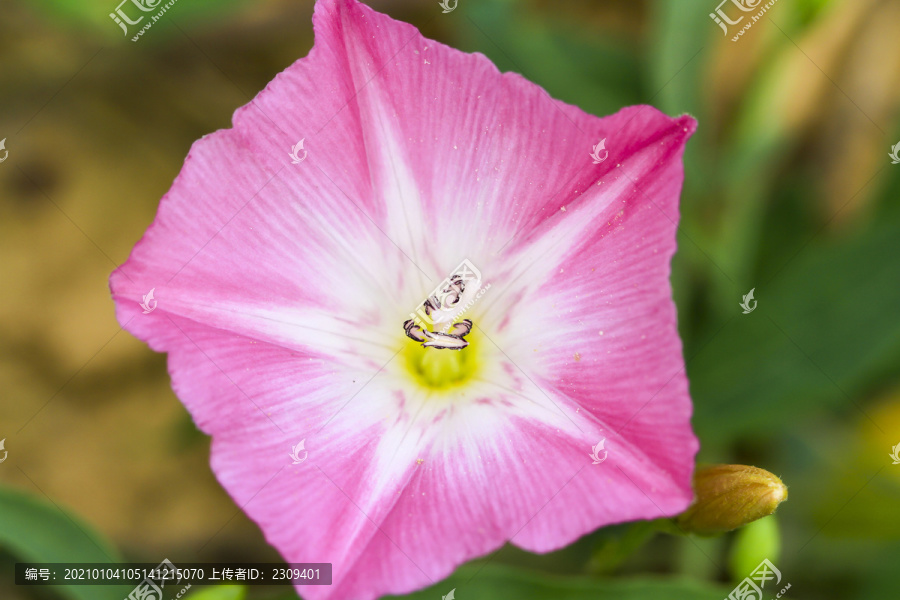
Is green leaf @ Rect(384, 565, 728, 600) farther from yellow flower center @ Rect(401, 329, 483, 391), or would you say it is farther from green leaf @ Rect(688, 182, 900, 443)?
green leaf @ Rect(688, 182, 900, 443)

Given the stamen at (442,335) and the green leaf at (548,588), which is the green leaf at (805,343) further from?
the stamen at (442,335)

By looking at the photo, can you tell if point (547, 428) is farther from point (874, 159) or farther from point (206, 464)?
point (874, 159)

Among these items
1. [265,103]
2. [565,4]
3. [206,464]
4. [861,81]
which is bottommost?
[206,464]

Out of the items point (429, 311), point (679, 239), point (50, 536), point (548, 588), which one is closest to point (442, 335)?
point (429, 311)

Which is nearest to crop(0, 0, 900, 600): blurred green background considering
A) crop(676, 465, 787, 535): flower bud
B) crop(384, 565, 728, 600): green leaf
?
crop(384, 565, 728, 600): green leaf

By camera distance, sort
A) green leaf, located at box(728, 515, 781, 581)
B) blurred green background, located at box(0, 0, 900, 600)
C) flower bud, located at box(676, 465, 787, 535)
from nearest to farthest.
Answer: flower bud, located at box(676, 465, 787, 535)
green leaf, located at box(728, 515, 781, 581)
blurred green background, located at box(0, 0, 900, 600)

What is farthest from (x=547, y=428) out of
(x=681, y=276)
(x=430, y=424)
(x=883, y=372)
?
(x=883, y=372)

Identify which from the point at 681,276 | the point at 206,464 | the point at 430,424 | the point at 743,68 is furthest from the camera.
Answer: the point at 743,68
